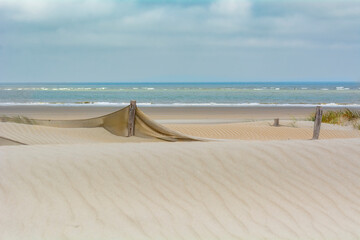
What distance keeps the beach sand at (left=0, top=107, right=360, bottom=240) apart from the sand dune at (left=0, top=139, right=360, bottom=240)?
1 centimetres

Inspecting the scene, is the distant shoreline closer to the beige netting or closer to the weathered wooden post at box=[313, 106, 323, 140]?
the weathered wooden post at box=[313, 106, 323, 140]

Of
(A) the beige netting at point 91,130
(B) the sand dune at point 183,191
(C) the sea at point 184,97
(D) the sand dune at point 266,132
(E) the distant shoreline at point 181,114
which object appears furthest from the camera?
(C) the sea at point 184,97

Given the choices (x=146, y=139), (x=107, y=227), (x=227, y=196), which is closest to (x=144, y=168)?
(x=227, y=196)

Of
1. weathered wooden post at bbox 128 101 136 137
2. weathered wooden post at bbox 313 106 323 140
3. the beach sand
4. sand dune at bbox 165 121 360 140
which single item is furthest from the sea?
the beach sand

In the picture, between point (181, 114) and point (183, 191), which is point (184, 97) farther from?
point (183, 191)

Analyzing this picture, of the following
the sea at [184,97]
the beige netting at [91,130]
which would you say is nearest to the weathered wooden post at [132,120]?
the beige netting at [91,130]

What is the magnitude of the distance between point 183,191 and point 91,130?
23.8 feet

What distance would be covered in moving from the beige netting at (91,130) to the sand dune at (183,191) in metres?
4.36

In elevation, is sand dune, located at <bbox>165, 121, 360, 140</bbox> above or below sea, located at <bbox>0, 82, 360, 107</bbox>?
above

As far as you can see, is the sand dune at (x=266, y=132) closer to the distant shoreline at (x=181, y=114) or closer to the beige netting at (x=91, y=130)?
the beige netting at (x=91, y=130)

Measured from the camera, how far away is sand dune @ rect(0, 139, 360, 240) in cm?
420

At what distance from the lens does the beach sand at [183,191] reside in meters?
4.20

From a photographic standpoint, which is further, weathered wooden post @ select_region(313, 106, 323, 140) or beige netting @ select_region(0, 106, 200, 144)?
weathered wooden post @ select_region(313, 106, 323, 140)

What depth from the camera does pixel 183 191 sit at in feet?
16.6
